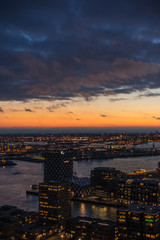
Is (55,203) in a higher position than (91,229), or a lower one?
higher

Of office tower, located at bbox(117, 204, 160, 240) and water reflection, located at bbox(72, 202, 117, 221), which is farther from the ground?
office tower, located at bbox(117, 204, 160, 240)

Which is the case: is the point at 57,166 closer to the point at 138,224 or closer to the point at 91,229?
the point at 91,229

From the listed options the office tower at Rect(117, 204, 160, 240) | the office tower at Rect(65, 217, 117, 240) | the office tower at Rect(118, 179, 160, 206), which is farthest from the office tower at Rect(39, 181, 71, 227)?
the office tower at Rect(118, 179, 160, 206)

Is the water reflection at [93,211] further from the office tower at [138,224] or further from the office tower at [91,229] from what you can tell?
the office tower at [138,224]

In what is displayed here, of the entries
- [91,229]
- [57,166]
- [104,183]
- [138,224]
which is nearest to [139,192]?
[104,183]

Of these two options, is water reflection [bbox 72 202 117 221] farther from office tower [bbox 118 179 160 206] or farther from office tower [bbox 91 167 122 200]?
office tower [bbox 91 167 122 200]

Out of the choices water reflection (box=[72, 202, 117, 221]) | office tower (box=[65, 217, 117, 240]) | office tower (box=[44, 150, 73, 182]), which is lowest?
water reflection (box=[72, 202, 117, 221])
